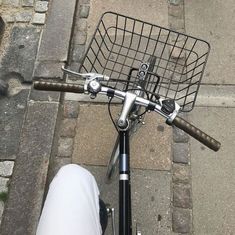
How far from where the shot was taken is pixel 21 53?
3.70 metres

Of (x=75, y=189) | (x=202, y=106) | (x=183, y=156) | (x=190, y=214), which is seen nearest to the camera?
(x=75, y=189)

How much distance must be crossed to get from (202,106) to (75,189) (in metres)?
1.95

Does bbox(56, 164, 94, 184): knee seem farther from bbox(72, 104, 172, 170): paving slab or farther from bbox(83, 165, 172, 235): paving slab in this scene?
bbox(72, 104, 172, 170): paving slab

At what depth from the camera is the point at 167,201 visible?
9.72 ft

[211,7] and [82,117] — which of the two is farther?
[211,7]

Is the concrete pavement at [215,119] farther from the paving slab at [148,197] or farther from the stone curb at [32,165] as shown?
the stone curb at [32,165]

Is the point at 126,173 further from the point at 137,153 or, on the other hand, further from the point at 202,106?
the point at 202,106

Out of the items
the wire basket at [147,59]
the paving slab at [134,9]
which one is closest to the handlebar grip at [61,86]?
the wire basket at [147,59]

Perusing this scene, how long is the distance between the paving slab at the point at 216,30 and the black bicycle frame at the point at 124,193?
177 cm

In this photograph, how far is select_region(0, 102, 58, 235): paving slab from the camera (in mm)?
2789

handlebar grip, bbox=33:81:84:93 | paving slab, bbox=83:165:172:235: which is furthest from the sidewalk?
handlebar grip, bbox=33:81:84:93

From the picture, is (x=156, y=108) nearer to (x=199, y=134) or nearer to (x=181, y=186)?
(x=199, y=134)

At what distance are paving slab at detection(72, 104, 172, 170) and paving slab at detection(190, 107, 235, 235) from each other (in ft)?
0.89

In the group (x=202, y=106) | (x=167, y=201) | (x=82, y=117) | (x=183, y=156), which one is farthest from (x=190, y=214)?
(x=82, y=117)
